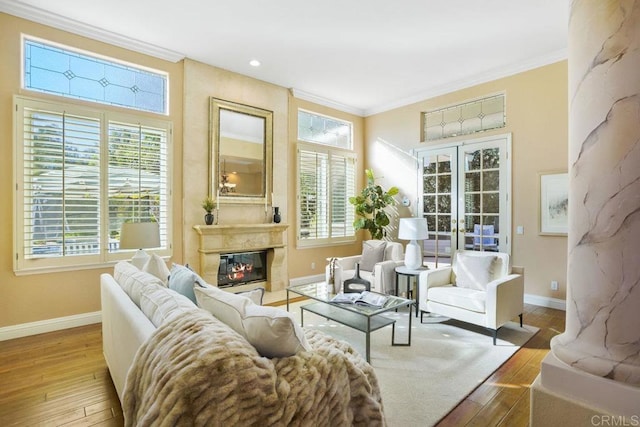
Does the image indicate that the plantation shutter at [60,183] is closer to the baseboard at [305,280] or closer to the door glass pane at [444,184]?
the baseboard at [305,280]

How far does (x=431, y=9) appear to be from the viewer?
3.50 meters

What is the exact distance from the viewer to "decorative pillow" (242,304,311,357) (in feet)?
4.33

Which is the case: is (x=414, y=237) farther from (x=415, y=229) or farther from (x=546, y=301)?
(x=546, y=301)

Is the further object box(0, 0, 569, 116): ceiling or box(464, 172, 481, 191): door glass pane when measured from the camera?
box(464, 172, 481, 191): door glass pane

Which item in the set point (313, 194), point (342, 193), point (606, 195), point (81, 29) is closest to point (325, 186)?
point (313, 194)

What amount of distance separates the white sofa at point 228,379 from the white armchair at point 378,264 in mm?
2880

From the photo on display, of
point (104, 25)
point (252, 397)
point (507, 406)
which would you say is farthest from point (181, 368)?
point (104, 25)

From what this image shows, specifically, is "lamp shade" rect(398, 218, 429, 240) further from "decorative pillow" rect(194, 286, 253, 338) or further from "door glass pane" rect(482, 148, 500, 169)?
"decorative pillow" rect(194, 286, 253, 338)

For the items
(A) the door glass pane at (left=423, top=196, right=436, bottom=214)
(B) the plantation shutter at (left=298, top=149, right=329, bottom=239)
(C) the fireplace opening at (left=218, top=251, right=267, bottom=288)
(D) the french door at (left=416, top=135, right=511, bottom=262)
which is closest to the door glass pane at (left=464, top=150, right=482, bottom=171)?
(D) the french door at (left=416, top=135, right=511, bottom=262)

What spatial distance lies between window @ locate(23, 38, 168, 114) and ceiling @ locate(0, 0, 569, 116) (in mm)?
271

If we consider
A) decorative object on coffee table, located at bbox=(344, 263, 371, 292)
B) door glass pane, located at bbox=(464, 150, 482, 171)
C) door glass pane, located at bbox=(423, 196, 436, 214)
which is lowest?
decorative object on coffee table, located at bbox=(344, 263, 371, 292)

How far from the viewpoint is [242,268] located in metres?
5.27

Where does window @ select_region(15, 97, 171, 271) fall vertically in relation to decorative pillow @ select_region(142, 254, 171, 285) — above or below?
above

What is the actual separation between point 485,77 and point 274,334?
17.3 feet
